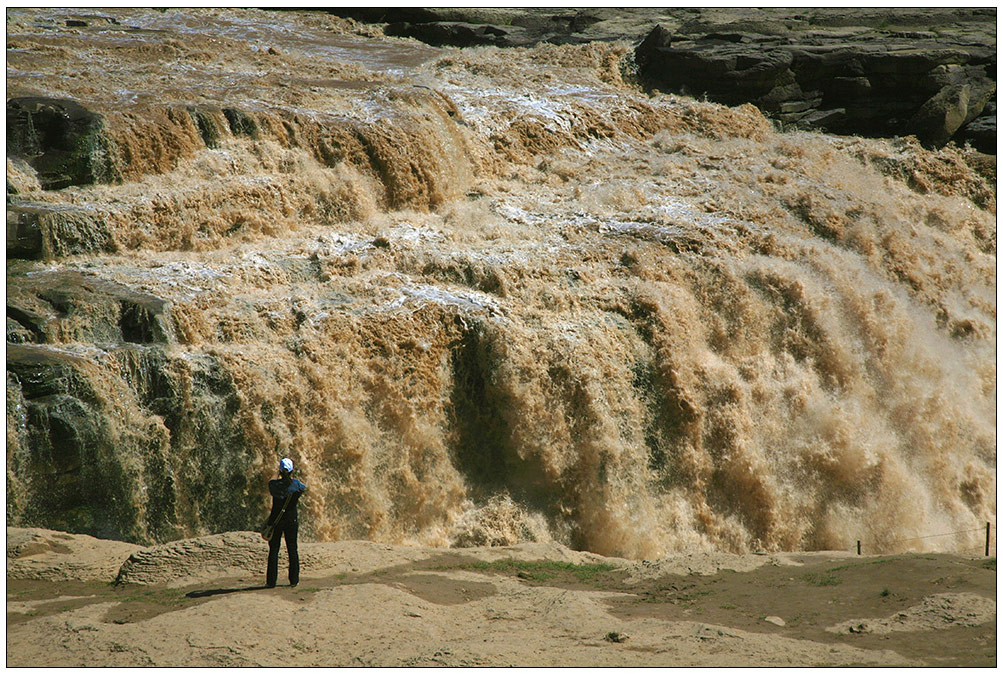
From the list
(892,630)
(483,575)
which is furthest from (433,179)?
(892,630)

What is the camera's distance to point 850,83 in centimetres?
2208

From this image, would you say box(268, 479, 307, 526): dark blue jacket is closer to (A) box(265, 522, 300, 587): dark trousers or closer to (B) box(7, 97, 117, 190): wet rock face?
(A) box(265, 522, 300, 587): dark trousers

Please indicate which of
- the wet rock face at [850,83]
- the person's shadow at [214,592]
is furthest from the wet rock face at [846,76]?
the person's shadow at [214,592]

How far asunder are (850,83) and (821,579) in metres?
15.9

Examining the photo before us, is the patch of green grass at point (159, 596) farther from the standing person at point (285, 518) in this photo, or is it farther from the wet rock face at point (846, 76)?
the wet rock face at point (846, 76)

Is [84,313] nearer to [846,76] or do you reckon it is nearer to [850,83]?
[850,83]

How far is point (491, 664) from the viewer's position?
7.11 metres

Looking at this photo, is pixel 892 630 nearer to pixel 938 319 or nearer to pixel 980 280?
pixel 938 319

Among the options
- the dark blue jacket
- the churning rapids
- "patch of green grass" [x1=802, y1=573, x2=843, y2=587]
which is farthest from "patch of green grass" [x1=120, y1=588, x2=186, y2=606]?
"patch of green grass" [x1=802, y1=573, x2=843, y2=587]

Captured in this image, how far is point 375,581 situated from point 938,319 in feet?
38.4

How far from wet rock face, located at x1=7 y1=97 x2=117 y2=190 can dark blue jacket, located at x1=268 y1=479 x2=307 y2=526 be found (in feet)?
23.2

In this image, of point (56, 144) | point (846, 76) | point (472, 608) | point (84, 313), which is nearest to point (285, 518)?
point (472, 608)

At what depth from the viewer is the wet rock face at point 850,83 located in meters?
21.9

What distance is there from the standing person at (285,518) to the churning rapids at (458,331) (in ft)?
6.12
